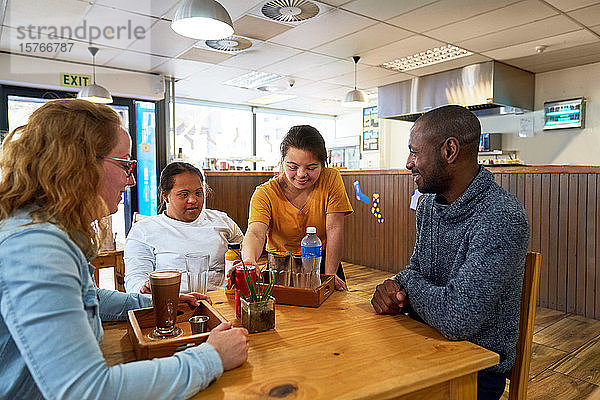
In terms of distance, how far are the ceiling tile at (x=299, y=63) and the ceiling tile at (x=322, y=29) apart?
0.38 m

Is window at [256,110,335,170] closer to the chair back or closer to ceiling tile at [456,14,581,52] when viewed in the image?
ceiling tile at [456,14,581,52]

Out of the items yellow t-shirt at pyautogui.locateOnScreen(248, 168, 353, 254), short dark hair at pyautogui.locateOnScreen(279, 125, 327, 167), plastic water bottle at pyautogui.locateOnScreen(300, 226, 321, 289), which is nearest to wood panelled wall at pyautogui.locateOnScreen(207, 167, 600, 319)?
yellow t-shirt at pyautogui.locateOnScreen(248, 168, 353, 254)

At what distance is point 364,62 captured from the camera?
5953mm

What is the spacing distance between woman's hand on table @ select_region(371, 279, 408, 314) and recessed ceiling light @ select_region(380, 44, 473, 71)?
4.66m

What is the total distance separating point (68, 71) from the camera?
6.00 meters

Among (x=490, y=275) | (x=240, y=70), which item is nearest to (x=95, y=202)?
(x=490, y=275)

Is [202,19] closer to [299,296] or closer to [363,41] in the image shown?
[299,296]

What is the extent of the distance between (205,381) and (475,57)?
5879mm

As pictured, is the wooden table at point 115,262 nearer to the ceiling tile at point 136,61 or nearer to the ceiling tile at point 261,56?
the ceiling tile at point 261,56

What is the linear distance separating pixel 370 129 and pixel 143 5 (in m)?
6.24

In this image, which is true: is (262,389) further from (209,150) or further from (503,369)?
(209,150)

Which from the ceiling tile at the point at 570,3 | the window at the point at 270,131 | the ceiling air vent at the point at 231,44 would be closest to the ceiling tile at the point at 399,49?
the ceiling tile at the point at 570,3

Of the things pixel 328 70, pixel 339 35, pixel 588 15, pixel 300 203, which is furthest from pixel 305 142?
pixel 328 70

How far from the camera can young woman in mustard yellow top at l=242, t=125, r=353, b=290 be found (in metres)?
1.95
